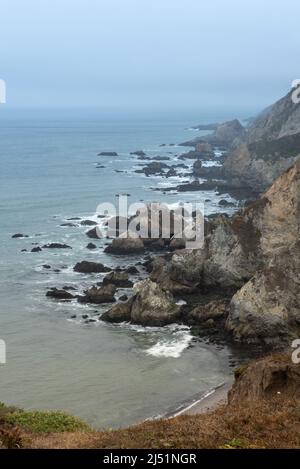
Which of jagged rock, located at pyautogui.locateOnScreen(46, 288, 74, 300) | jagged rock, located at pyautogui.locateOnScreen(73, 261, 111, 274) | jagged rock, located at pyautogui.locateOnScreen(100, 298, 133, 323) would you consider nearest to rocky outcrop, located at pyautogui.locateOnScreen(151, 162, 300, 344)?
jagged rock, located at pyautogui.locateOnScreen(100, 298, 133, 323)

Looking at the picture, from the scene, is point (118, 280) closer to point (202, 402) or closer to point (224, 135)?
point (202, 402)

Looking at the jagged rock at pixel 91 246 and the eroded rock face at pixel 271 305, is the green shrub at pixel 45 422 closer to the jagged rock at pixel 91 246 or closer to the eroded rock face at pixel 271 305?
the eroded rock face at pixel 271 305

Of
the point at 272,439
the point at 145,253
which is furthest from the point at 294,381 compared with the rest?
the point at 145,253

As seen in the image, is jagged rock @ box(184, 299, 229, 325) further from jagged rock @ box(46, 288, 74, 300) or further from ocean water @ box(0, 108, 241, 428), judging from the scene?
jagged rock @ box(46, 288, 74, 300)

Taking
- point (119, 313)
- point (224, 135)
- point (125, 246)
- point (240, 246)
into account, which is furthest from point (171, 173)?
point (119, 313)
